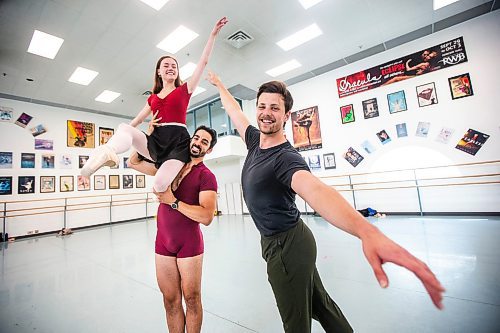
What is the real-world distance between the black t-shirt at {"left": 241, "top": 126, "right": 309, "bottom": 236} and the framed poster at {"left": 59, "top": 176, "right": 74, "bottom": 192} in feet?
29.7

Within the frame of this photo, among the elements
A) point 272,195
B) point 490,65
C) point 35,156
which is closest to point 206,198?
point 272,195

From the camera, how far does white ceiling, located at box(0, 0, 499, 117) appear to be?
4.25 meters

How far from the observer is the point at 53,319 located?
184 centimetres

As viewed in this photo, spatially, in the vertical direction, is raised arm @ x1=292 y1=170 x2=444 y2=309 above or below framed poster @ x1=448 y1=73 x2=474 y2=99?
below

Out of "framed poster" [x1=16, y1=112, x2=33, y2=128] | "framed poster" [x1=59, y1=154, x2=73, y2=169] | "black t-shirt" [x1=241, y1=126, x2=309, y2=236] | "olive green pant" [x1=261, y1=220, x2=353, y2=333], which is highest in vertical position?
"framed poster" [x1=16, y1=112, x2=33, y2=128]

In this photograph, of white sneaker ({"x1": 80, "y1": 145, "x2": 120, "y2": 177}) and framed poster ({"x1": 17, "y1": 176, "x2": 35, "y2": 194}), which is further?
framed poster ({"x1": 17, "y1": 176, "x2": 35, "y2": 194})

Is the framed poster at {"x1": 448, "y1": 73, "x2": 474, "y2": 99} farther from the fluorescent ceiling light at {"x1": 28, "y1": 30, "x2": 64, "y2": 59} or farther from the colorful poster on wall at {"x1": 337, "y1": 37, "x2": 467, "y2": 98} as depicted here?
the fluorescent ceiling light at {"x1": 28, "y1": 30, "x2": 64, "y2": 59}

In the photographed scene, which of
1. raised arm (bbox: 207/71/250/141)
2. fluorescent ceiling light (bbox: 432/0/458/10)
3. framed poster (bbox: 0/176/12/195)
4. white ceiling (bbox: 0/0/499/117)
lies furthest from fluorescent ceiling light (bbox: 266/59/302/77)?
framed poster (bbox: 0/176/12/195)

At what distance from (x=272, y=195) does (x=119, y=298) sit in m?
2.05

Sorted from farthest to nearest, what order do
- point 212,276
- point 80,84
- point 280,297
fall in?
point 80,84
point 212,276
point 280,297

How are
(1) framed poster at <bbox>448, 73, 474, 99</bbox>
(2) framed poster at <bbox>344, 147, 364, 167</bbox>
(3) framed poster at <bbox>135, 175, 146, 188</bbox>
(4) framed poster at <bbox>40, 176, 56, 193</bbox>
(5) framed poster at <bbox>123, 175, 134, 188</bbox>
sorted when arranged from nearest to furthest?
(1) framed poster at <bbox>448, 73, 474, 99</bbox> < (2) framed poster at <bbox>344, 147, 364, 167</bbox> < (4) framed poster at <bbox>40, 176, 56, 193</bbox> < (5) framed poster at <bbox>123, 175, 134, 188</bbox> < (3) framed poster at <bbox>135, 175, 146, 188</bbox>

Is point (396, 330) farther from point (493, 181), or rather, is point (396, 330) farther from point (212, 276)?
point (493, 181)

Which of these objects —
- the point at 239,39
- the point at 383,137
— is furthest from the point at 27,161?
the point at 383,137

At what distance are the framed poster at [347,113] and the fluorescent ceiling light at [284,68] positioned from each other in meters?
1.79
